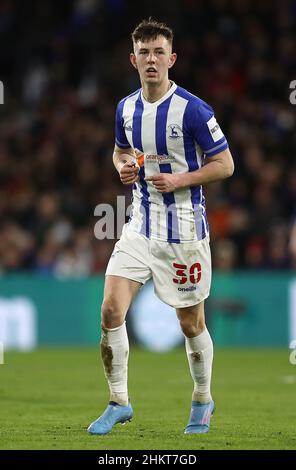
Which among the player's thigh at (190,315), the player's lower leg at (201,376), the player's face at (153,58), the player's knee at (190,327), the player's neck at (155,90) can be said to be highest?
the player's face at (153,58)

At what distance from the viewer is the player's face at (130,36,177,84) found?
681 cm

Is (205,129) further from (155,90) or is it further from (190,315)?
(190,315)

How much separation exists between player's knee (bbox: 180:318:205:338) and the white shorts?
0.12 m

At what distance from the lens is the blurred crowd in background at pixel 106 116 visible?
15.8 metres

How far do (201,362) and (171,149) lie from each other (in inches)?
52.3

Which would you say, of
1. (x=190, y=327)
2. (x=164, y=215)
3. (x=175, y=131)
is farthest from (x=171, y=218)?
(x=190, y=327)

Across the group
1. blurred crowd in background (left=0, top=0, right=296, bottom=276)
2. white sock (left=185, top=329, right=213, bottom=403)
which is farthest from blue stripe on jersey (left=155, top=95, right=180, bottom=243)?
blurred crowd in background (left=0, top=0, right=296, bottom=276)

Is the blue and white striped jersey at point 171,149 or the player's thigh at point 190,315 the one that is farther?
the player's thigh at point 190,315

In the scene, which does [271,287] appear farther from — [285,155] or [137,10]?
[137,10]

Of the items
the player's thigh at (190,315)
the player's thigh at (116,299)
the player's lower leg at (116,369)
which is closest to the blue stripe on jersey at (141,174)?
the player's thigh at (116,299)

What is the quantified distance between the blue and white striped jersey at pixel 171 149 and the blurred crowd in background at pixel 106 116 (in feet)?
26.1

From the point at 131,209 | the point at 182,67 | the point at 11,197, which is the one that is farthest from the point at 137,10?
the point at 131,209

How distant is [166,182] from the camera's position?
675cm

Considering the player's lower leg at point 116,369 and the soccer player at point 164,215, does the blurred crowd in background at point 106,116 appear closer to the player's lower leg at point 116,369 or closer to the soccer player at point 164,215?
the soccer player at point 164,215
